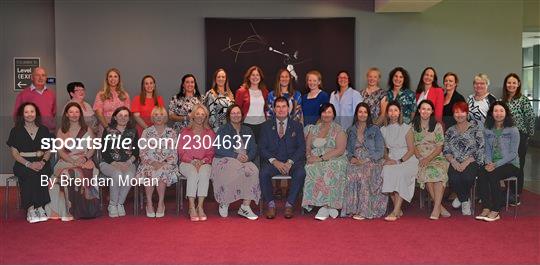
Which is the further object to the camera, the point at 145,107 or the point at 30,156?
the point at 145,107

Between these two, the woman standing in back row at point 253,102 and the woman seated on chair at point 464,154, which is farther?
the woman standing in back row at point 253,102

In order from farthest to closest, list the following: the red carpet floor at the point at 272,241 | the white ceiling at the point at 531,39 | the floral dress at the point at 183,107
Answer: the white ceiling at the point at 531,39, the floral dress at the point at 183,107, the red carpet floor at the point at 272,241

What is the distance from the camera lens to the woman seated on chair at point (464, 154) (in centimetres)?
573

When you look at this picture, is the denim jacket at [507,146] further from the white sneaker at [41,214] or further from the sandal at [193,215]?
the white sneaker at [41,214]

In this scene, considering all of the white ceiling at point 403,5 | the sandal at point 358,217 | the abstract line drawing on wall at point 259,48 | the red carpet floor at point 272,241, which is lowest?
the red carpet floor at point 272,241

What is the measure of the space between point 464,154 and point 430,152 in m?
0.33

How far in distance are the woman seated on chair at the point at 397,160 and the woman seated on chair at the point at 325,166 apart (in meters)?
0.42

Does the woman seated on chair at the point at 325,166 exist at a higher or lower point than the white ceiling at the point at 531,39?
lower

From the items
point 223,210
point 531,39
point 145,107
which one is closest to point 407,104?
point 223,210

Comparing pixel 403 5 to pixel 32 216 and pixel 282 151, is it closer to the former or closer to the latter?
pixel 282 151

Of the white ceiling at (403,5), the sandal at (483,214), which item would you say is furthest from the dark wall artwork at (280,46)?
the sandal at (483,214)

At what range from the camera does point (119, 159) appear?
584 cm

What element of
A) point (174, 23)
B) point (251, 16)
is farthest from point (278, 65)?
point (174, 23)

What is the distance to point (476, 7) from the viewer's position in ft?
25.6
